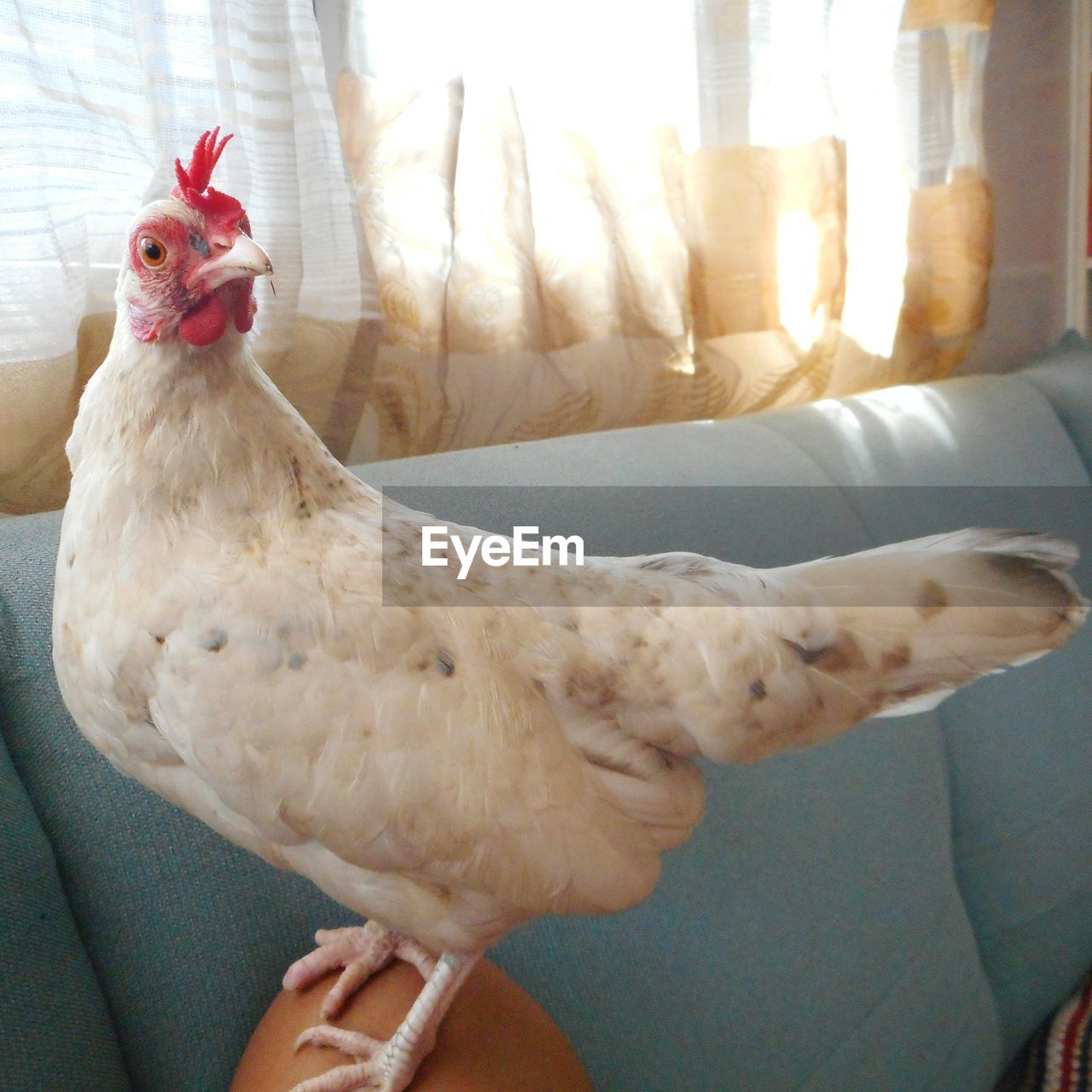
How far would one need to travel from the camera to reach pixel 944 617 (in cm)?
49

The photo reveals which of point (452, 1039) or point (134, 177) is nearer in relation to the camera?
point (452, 1039)

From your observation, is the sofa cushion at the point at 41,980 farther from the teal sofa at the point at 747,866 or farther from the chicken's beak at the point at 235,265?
the chicken's beak at the point at 235,265

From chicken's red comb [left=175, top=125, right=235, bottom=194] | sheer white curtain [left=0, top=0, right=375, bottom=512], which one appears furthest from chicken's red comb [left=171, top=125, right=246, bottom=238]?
sheer white curtain [left=0, top=0, right=375, bottom=512]

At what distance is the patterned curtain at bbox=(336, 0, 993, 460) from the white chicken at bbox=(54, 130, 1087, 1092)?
1.59 feet

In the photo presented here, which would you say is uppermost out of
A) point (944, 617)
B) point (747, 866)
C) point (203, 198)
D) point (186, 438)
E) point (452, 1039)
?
point (203, 198)

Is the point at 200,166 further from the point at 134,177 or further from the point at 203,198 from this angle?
the point at 134,177

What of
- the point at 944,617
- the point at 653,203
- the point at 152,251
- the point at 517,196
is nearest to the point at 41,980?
the point at 152,251

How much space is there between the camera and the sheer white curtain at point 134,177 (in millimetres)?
692

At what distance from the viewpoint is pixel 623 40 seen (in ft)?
3.59

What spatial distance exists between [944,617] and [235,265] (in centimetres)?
42

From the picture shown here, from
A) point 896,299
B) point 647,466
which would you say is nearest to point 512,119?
point 647,466

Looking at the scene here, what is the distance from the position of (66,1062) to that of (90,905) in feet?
0.35

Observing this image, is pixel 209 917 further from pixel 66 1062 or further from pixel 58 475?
pixel 58 475

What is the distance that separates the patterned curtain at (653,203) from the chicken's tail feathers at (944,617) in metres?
0.59
